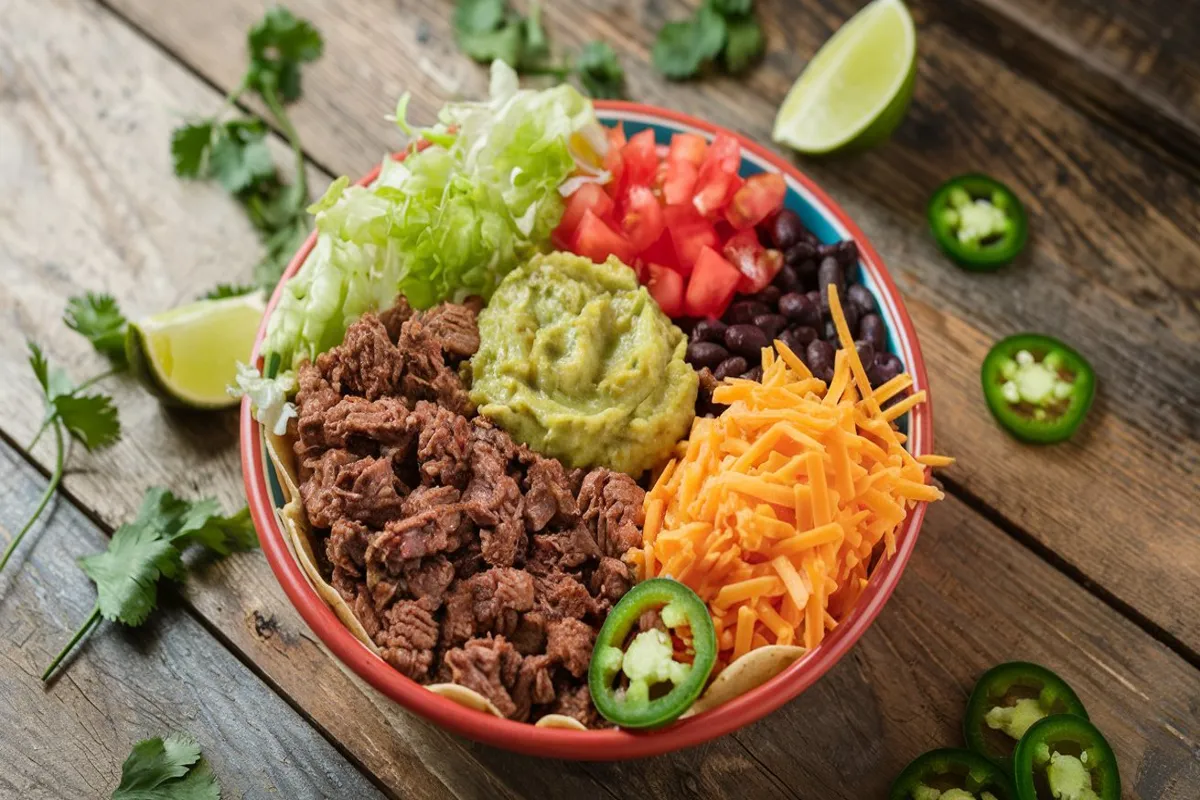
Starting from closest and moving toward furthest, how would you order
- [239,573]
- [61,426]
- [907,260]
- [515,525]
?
[515,525] < [239,573] < [61,426] < [907,260]

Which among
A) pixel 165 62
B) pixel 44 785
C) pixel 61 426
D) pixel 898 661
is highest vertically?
pixel 165 62

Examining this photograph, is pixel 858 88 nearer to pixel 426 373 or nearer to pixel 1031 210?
pixel 1031 210

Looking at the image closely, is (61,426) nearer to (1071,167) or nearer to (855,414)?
(855,414)

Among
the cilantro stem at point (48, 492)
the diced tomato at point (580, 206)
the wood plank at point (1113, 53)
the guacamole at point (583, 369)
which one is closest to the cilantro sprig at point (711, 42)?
the wood plank at point (1113, 53)

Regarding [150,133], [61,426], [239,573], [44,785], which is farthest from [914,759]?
[150,133]

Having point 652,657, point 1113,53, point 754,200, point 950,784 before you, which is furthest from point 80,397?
point 1113,53

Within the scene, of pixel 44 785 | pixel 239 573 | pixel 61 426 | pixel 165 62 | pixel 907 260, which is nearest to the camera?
pixel 44 785

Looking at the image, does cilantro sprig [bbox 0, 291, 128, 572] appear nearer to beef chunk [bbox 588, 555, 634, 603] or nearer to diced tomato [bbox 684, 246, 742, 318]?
beef chunk [bbox 588, 555, 634, 603]

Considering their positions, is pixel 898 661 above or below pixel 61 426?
below
